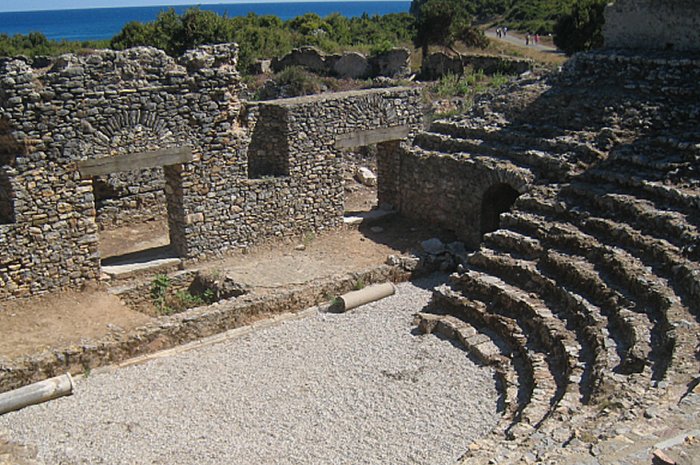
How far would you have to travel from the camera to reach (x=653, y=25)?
1784cm

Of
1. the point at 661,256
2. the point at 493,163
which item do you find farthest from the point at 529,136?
the point at 661,256

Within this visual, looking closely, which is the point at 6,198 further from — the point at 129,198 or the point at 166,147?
the point at 129,198

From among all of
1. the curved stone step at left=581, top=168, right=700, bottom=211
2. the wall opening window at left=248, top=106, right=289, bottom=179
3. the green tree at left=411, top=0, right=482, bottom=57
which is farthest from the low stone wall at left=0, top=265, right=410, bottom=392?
the green tree at left=411, top=0, right=482, bottom=57

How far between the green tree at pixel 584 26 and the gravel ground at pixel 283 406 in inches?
1044

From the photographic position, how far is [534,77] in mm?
19719

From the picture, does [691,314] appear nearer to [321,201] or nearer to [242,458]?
[242,458]

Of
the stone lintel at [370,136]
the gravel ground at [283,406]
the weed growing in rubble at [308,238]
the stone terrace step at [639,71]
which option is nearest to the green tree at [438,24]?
the stone terrace step at [639,71]

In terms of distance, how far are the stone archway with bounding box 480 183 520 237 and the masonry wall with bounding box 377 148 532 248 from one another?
84 millimetres

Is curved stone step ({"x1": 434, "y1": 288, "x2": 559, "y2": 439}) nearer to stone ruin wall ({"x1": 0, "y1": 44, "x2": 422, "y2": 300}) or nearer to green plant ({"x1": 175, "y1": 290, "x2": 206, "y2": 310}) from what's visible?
green plant ({"x1": 175, "y1": 290, "x2": 206, "y2": 310})

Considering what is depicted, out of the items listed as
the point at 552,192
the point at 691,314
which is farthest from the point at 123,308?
the point at 691,314

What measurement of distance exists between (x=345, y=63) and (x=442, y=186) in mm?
18945

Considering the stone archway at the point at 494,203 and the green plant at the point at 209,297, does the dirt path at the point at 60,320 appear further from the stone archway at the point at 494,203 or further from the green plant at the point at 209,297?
the stone archway at the point at 494,203

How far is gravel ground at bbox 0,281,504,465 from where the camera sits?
10180 mm

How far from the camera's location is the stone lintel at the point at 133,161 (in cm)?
1441
